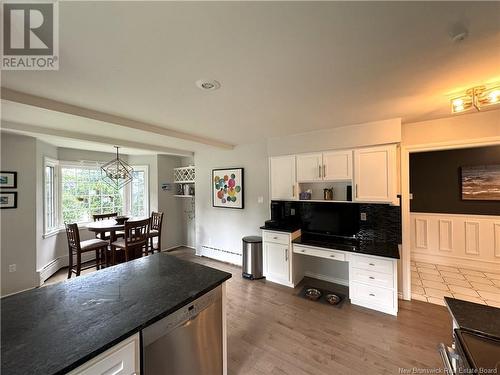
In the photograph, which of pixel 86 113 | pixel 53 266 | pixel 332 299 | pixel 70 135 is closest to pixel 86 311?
pixel 86 113

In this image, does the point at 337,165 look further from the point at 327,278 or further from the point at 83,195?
the point at 83,195

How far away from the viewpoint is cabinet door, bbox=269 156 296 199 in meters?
3.45

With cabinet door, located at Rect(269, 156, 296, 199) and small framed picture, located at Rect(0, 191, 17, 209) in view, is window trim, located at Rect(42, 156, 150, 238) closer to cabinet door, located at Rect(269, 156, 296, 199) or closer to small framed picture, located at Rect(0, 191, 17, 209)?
small framed picture, located at Rect(0, 191, 17, 209)

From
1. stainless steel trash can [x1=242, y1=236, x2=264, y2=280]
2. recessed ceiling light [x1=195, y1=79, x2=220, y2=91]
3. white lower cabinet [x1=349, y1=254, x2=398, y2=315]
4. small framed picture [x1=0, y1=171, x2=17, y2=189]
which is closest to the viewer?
recessed ceiling light [x1=195, y1=79, x2=220, y2=91]

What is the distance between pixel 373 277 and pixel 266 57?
2714 millimetres

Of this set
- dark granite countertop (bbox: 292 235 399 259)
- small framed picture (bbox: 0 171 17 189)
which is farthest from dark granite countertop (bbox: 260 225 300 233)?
small framed picture (bbox: 0 171 17 189)

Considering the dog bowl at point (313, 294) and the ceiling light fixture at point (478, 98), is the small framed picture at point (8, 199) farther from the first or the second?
the ceiling light fixture at point (478, 98)

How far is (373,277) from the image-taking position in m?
2.60

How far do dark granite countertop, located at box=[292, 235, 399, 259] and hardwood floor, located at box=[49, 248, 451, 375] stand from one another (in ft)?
2.38

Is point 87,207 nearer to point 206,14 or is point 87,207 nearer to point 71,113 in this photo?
point 71,113

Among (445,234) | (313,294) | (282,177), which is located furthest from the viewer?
(445,234)

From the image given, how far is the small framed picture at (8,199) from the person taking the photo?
10.0 feet

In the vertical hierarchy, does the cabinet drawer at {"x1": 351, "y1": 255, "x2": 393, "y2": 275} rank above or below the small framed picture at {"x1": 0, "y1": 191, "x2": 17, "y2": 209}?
below

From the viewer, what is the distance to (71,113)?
2.14m
